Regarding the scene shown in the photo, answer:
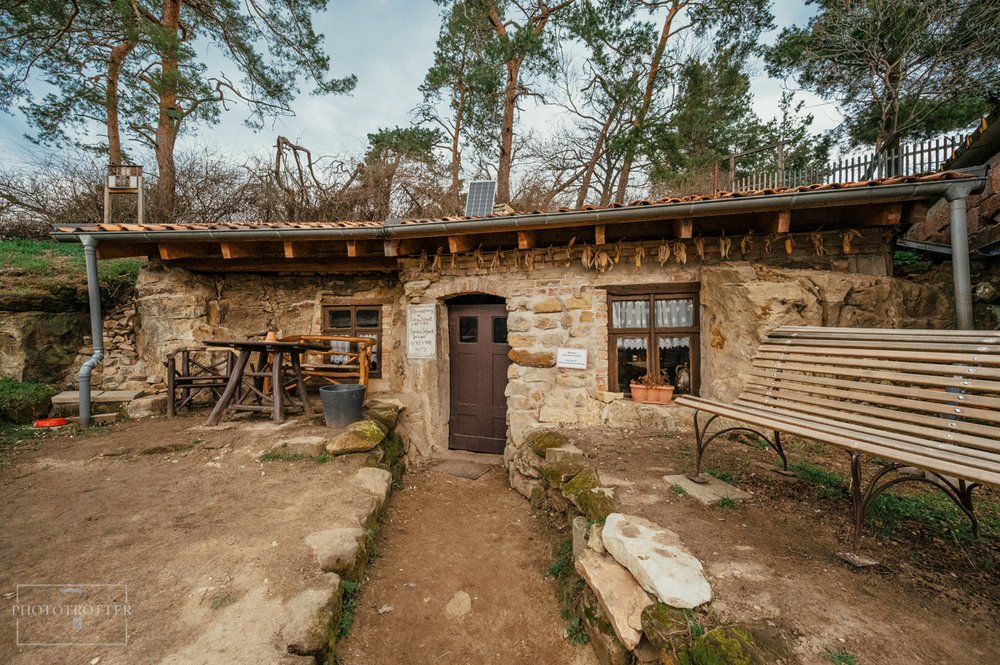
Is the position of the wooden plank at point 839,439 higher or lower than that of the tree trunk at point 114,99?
lower

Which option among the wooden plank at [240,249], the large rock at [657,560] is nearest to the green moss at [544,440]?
the large rock at [657,560]

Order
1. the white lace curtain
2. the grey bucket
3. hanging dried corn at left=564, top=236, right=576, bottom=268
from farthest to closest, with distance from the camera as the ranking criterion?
hanging dried corn at left=564, top=236, right=576, bottom=268, the white lace curtain, the grey bucket

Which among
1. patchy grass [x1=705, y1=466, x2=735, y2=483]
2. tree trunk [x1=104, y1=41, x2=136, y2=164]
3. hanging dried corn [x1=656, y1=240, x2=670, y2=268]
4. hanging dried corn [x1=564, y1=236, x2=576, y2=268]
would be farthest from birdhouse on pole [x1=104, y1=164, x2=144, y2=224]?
patchy grass [x1=705, y1=466, x2=735, y2=483]

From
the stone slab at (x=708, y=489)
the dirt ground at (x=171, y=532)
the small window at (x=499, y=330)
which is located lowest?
the dirt ground at (x=171, y=532)

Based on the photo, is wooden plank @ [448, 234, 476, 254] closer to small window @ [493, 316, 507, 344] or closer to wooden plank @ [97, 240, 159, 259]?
small window @ [493, 316, 507, 344]

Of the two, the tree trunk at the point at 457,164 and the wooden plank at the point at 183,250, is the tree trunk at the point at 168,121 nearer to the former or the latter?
the wooden plank at the point at 183,250

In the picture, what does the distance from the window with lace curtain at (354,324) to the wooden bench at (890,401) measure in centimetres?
433

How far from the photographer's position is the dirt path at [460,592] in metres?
2.29

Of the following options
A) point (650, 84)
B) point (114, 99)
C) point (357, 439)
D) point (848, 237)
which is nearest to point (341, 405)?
point (357, 439)

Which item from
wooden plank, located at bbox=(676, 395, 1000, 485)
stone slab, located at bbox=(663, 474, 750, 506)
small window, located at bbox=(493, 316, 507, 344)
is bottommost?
stone slab, located at bbox=(663, 474, 750, 506)

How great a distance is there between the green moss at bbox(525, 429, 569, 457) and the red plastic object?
5597mm

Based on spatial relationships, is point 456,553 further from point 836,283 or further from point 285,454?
point 836,283

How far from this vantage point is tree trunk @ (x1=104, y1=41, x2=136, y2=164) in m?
6.63

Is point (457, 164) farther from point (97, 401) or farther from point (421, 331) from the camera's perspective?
point (97, 401)
